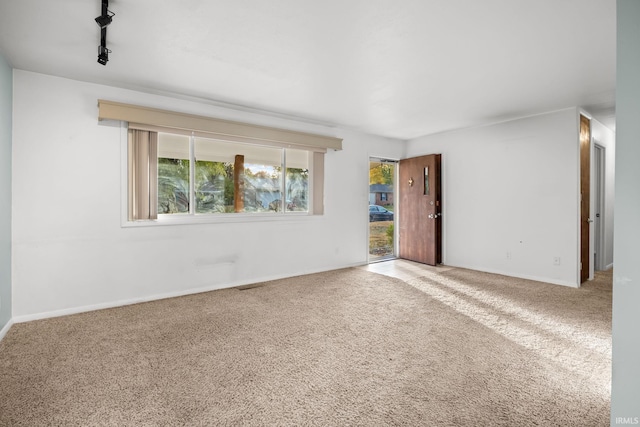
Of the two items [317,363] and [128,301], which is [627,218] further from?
[128,301]

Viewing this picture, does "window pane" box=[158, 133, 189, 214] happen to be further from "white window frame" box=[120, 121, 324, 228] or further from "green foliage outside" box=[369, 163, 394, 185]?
"green foliage outside" box=[369, 163, 394, 185]

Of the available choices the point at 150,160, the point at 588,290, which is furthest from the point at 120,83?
the point at 588,290

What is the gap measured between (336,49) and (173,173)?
2.60 meters

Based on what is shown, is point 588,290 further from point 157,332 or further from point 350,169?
point 157,332

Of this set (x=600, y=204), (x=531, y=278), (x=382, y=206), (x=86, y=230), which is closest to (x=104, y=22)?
(x=86, y=230)

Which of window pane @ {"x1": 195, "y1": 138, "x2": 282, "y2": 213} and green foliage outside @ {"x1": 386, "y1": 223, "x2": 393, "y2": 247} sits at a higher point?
window pane @ {"x1": 195, "y1": 138, "x2": 282, "y2": 213}

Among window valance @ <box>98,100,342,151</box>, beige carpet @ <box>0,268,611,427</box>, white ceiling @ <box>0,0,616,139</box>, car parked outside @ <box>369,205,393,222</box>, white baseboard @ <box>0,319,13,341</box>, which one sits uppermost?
white ceiling @ <box>0,0,616,139</box>

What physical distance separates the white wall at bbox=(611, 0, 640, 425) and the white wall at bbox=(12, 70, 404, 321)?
3954 millimetres

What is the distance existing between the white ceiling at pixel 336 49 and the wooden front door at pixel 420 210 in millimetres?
1882

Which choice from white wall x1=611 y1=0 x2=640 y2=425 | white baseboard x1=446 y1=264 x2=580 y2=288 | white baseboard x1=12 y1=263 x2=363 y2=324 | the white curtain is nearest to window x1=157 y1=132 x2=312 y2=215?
the white curtain

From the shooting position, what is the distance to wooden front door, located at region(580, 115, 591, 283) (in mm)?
4238

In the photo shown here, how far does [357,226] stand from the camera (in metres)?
5.69

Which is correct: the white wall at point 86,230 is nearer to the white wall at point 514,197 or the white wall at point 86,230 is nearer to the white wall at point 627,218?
the white wall at point 514,197

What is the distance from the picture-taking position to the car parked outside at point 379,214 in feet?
21.3
